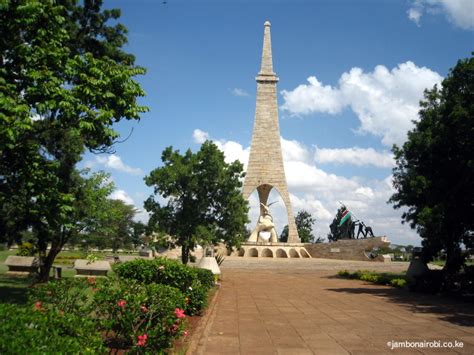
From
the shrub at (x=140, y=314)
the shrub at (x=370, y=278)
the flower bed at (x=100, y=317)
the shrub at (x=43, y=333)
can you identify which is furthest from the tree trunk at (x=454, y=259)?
the shrub at (x=43, y=333)

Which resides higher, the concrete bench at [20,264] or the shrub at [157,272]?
the shrub at [157,272]

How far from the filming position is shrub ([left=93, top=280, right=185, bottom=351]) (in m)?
5.43

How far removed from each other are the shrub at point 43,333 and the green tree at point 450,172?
36.5 ft

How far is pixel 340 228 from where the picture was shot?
44656mm

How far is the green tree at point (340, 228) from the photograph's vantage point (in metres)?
43.1

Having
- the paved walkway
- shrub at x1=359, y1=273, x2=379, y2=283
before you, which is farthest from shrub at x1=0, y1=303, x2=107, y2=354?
shrub at x1=359, y1=273, x2=379, y2=283

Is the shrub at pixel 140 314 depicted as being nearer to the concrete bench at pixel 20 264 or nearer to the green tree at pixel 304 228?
the concrete bench at pixel 20 264

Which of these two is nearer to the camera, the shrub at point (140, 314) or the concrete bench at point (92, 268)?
the shrub at point (140, 314)

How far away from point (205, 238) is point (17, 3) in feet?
41.6

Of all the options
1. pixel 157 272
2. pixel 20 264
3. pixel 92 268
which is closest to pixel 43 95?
pixel 157 272

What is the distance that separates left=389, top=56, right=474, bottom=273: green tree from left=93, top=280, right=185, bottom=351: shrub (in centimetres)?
956

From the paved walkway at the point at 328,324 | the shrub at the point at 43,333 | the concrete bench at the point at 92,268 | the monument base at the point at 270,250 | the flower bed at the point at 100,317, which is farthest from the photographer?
the monument base at the point at 270,250

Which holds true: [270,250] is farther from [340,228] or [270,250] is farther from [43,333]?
[43,333]

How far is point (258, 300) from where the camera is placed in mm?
12211
